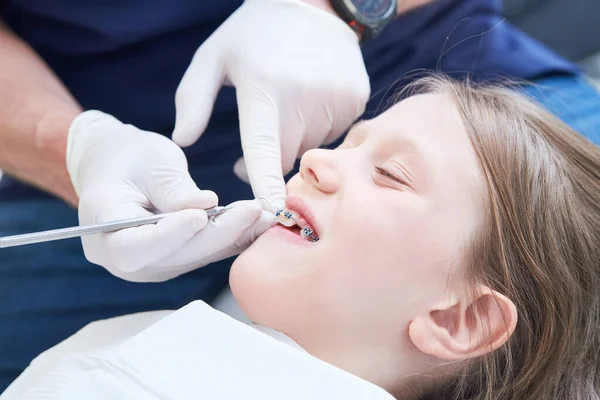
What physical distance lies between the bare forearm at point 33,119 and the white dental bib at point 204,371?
0.53 m

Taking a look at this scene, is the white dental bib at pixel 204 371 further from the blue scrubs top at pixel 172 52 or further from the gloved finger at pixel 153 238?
the blue scrubs top at pixel 172 52

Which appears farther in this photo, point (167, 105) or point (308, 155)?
point (167, 105)

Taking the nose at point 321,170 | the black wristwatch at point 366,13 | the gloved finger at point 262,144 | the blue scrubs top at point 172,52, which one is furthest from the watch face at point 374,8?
the nose at point 321,170

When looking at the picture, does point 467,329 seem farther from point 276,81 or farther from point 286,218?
point 276,81

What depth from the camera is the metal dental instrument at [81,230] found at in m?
0.75

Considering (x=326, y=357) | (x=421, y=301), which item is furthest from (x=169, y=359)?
(x=421, y=301)

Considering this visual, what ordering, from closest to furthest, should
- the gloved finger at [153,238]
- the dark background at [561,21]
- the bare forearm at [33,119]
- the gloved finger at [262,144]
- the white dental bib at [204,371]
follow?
the white dental bib at [204,371], the gloved finger at [153,238], the gloved finger at [262,144], the bare forearm at [33,119], the dark background at [561,21]

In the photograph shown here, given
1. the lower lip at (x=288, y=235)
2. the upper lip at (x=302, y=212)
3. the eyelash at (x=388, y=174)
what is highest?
the eyelash at (x=388, y=174)

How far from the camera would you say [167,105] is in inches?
54.7

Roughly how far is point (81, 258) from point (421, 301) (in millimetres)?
797

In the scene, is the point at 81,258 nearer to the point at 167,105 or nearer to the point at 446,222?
the point at 167,105

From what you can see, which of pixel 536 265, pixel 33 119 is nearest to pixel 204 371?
pixel 536 265

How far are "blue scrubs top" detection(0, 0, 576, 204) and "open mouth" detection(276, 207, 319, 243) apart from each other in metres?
0.43

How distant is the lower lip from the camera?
3.05 feet
